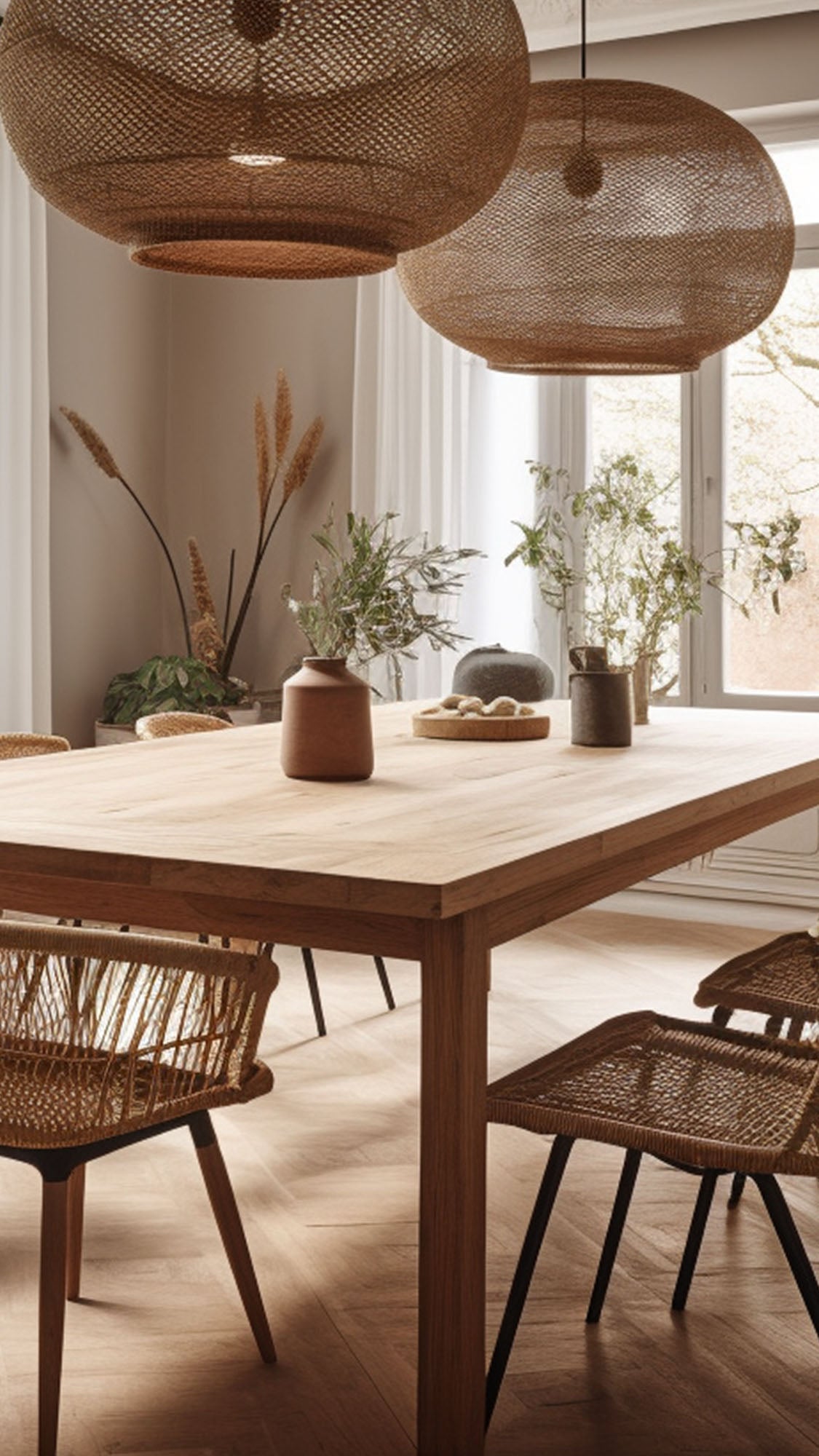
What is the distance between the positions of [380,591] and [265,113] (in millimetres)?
3060

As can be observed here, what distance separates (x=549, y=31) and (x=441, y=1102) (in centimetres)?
453

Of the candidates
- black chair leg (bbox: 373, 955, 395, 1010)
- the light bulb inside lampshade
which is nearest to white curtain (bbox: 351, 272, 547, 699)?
black chair leg (bbox: 373, 955, 395, 1010)

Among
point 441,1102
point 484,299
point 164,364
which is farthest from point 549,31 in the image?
point 441,1102

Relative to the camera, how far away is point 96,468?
6.22 metres

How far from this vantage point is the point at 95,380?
620 centimetres

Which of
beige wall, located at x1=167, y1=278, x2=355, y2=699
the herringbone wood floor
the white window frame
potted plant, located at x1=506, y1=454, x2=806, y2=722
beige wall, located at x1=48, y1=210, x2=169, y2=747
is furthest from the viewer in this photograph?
beige wall, located at x1=167, y1=278, x2=355, y2=699

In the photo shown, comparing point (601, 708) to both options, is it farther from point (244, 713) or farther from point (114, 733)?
point (114, 733)

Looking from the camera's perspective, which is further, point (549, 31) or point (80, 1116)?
point (549, 31)

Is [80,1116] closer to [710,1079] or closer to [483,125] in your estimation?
[710,1079]

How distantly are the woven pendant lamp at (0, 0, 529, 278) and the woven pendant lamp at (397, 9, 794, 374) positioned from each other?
823 millimetres

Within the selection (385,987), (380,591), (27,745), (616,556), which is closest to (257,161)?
(27,745)

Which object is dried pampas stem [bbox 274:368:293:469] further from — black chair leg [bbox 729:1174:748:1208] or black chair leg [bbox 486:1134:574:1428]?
black chair leg [bbox 486:1134:574:1428]

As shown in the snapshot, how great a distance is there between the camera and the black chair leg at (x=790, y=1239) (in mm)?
2029

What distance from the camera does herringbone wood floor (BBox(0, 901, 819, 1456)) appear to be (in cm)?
224
